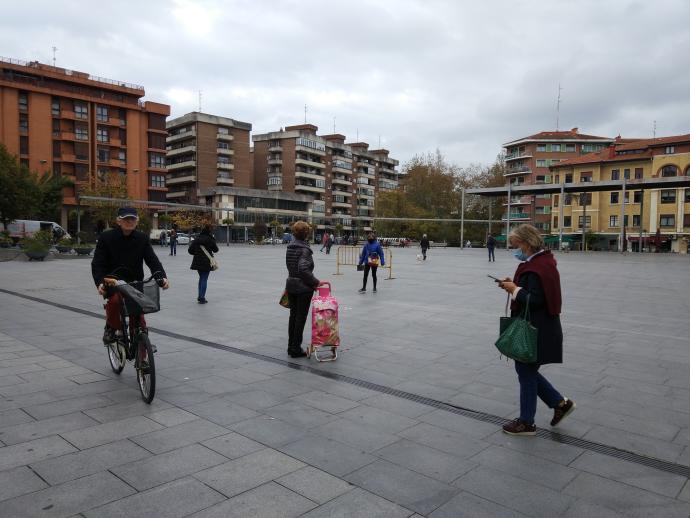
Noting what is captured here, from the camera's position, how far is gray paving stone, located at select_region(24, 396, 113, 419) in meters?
4.35

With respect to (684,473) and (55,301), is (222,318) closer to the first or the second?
(55,301)

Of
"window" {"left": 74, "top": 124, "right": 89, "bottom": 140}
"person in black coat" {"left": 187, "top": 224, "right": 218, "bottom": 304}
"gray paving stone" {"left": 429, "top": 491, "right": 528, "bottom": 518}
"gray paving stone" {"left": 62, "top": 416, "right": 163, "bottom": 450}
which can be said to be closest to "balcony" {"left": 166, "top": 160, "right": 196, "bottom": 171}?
"window" {"left": 74, "top": 124, "right": 89, "bottom": 140}

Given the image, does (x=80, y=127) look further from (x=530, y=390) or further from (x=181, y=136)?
(x=530, y=390)

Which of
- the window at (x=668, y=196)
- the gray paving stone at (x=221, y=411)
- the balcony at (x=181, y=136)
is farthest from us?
the balcony at (x=181, y=136)

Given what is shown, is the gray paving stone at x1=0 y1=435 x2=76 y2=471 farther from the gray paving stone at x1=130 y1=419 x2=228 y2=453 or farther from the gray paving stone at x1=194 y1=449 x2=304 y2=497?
the gray paving stone at x1=194 y1=449 x2=304 y2=497

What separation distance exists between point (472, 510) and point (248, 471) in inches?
55.1

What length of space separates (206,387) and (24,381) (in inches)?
72.6

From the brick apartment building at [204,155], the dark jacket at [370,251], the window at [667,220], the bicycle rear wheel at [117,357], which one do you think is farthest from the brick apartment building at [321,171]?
the bicycle rear wheel at [117,357]

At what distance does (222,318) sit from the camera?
9219mm

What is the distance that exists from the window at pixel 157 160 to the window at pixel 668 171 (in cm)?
6090

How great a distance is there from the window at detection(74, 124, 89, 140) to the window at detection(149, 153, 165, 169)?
7.87m

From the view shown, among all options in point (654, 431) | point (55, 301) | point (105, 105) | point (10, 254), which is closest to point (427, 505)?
point (654, 431)

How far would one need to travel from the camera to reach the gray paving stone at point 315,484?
3.07 metres

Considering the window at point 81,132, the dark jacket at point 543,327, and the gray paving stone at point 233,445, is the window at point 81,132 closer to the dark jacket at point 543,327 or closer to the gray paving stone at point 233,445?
the gray paving stone at point 233,445
